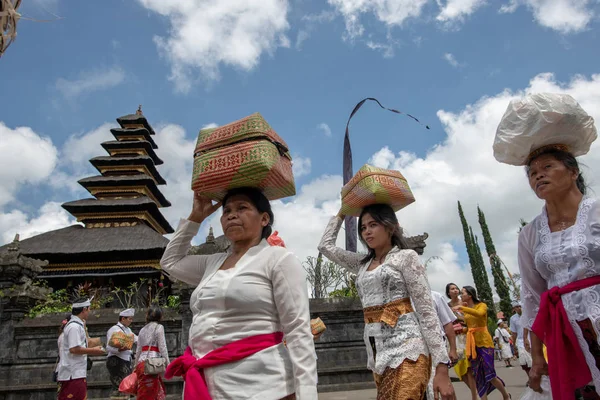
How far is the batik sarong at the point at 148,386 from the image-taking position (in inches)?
223

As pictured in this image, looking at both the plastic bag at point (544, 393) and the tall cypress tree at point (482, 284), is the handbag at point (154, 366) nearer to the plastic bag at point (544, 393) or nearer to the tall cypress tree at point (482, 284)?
the plastic bag at point (544, 393)

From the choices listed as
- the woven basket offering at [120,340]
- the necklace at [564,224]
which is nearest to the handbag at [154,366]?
the woven basket offering at [120,340]

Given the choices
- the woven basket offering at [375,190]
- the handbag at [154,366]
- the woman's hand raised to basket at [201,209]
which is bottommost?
the handbag at [154,366]

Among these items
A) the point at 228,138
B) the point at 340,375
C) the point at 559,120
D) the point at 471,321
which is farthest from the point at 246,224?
the point at 340,375

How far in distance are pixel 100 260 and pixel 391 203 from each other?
19.8 meters

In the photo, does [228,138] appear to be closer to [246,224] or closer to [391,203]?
[246,224]

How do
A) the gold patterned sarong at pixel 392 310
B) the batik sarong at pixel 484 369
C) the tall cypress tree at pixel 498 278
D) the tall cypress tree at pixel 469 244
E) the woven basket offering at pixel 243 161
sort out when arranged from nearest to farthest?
the woven basket offering at pixel 243 161 → the gold patterned sarong at pixel 392 310 → the batik sarong at pixel 484 369 → the tall cypress tree at pixel 498 278 → the tall cypress tree at pixel 469 244

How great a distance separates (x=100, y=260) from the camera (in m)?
20.5

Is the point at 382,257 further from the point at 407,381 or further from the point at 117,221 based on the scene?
the point at 117,221

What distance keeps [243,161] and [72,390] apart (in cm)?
510

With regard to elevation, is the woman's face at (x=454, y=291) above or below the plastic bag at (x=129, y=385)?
above

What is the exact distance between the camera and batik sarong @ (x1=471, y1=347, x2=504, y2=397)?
6.03 meters

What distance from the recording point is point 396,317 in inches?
110

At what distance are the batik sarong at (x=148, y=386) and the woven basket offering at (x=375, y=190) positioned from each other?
12.7ft
